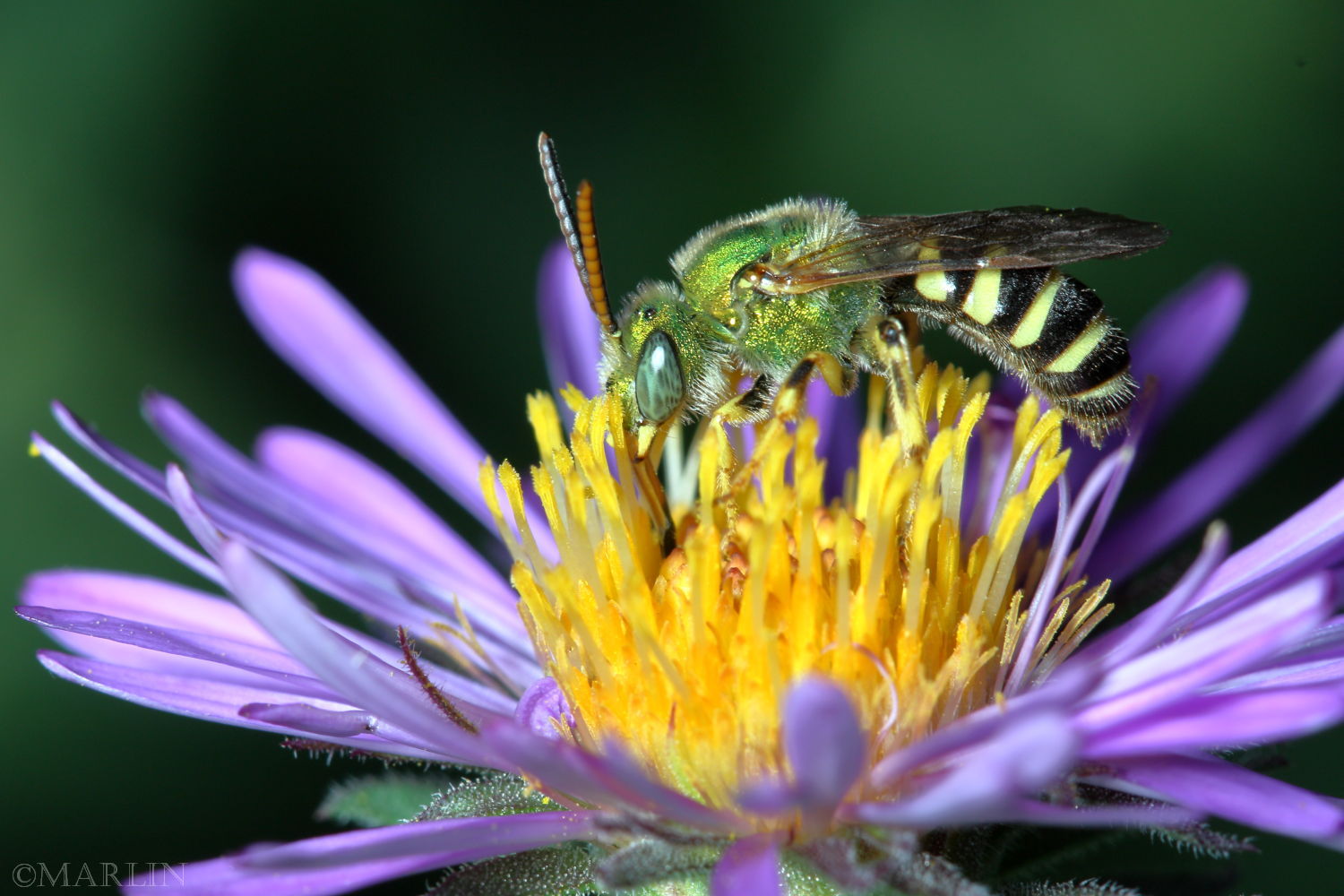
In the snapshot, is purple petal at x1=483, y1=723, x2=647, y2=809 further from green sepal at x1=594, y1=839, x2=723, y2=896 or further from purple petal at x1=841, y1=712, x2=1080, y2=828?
purple petal at x1=841, y1=712, x2=1080, y2=828

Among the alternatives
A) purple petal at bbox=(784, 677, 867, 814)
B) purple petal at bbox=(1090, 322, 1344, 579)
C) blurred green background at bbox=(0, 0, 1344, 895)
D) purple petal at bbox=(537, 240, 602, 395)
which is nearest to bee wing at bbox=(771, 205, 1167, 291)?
purple petal at bbox=(1090, 322, 1344, 579)

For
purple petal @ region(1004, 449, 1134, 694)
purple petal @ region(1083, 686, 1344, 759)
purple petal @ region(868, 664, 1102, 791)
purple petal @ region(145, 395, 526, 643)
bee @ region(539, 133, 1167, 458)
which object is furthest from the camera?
purple petal @ region(145, 395, 526, 643)

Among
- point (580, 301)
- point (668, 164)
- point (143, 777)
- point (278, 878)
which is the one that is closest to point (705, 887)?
point (278, 878)

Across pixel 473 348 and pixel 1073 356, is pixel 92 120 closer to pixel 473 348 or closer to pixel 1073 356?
pixel 473 348

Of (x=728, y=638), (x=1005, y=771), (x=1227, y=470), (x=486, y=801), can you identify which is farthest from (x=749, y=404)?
(x=1005, y=771)

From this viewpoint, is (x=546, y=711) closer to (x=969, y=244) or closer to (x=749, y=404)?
(x=749, y=404)

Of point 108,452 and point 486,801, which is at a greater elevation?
point 108,452
